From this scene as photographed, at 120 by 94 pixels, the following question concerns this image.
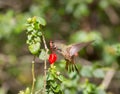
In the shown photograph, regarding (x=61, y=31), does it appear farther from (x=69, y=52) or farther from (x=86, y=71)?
(x=69, y=52)

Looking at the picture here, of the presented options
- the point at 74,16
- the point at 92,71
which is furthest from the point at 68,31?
the point at 92,71

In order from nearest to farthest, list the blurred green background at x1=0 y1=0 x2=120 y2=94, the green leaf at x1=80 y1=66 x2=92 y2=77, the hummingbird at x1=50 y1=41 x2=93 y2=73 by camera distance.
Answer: the hummingbird at x1=50 y1=41 x2=93 y2=73, the green leaf at x1=80 y1=66 x2=92 y2=77, the blurred green background at x1=0 y1=0 x2=120 y2=94

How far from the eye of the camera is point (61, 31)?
4066 millimetres

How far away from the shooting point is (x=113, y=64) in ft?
11.1

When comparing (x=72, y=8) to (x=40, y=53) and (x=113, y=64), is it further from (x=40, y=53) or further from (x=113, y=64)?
(x=40, y=53)

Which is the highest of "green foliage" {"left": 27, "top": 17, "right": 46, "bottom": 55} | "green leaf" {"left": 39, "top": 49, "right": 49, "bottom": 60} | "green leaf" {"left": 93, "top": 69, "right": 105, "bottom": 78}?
"green foliage" {"left": 27, "top": 17, "right": 46, "bottom": 55}

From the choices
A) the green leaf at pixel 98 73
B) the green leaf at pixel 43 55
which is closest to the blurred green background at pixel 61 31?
the green leaf at pixel 98 73

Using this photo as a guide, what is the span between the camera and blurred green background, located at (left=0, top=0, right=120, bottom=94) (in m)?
3.47

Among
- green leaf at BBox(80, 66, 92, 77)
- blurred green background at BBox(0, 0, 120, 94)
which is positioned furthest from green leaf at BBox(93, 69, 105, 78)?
blurred green background at BBox(0, 0, 120, 94)

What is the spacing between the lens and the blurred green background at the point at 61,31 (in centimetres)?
347

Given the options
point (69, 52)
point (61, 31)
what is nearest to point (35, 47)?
point (69, 52)

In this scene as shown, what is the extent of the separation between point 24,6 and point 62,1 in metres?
0.46

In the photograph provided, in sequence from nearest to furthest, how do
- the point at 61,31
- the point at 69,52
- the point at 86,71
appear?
the point at 69,52 < the point at 86,71 < the point at 61,31

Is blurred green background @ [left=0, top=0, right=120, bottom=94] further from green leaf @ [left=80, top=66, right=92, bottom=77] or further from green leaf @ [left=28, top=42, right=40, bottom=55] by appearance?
green leaf @ [left=28, top=42, right=40, bottom=55]
